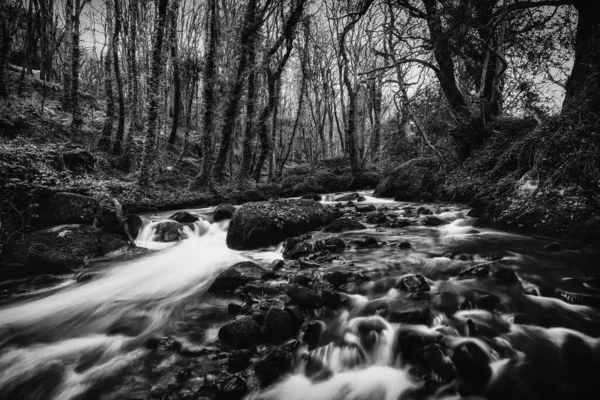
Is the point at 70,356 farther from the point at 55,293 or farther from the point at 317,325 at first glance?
the point at 317,325

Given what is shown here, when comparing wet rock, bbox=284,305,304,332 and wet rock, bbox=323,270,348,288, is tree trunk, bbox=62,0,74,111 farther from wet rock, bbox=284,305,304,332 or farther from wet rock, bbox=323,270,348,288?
wet rock, bbox=284,305,304,332

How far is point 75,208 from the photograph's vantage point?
6.51 m

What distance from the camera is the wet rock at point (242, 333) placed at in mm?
3078

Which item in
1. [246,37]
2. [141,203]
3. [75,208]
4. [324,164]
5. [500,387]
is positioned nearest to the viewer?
[500,387]

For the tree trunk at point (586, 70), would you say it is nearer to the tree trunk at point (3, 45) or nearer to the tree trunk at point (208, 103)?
the tree trunk at point (208, 103)

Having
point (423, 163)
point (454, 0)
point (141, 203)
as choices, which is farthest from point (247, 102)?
point (454, 0)

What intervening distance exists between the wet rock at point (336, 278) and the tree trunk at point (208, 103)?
9.60 metres

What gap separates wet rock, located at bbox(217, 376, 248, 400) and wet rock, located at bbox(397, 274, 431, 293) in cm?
242

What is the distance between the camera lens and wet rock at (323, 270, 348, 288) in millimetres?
4270

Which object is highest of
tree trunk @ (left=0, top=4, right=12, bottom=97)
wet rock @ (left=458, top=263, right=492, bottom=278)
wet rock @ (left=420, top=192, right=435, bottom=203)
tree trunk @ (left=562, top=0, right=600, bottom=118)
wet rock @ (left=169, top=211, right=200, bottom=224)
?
tree trunk @ (left=0, top=4, right=12, bottom=97)

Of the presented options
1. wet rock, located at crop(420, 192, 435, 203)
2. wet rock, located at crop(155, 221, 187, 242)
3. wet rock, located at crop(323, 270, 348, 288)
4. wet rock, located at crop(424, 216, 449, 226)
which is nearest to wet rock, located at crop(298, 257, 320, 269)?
wet rock, located at crop(323, 270, 348, 288)

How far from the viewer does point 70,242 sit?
5863 mm

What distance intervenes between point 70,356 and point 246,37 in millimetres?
12293

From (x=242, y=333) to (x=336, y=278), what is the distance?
1.65m
